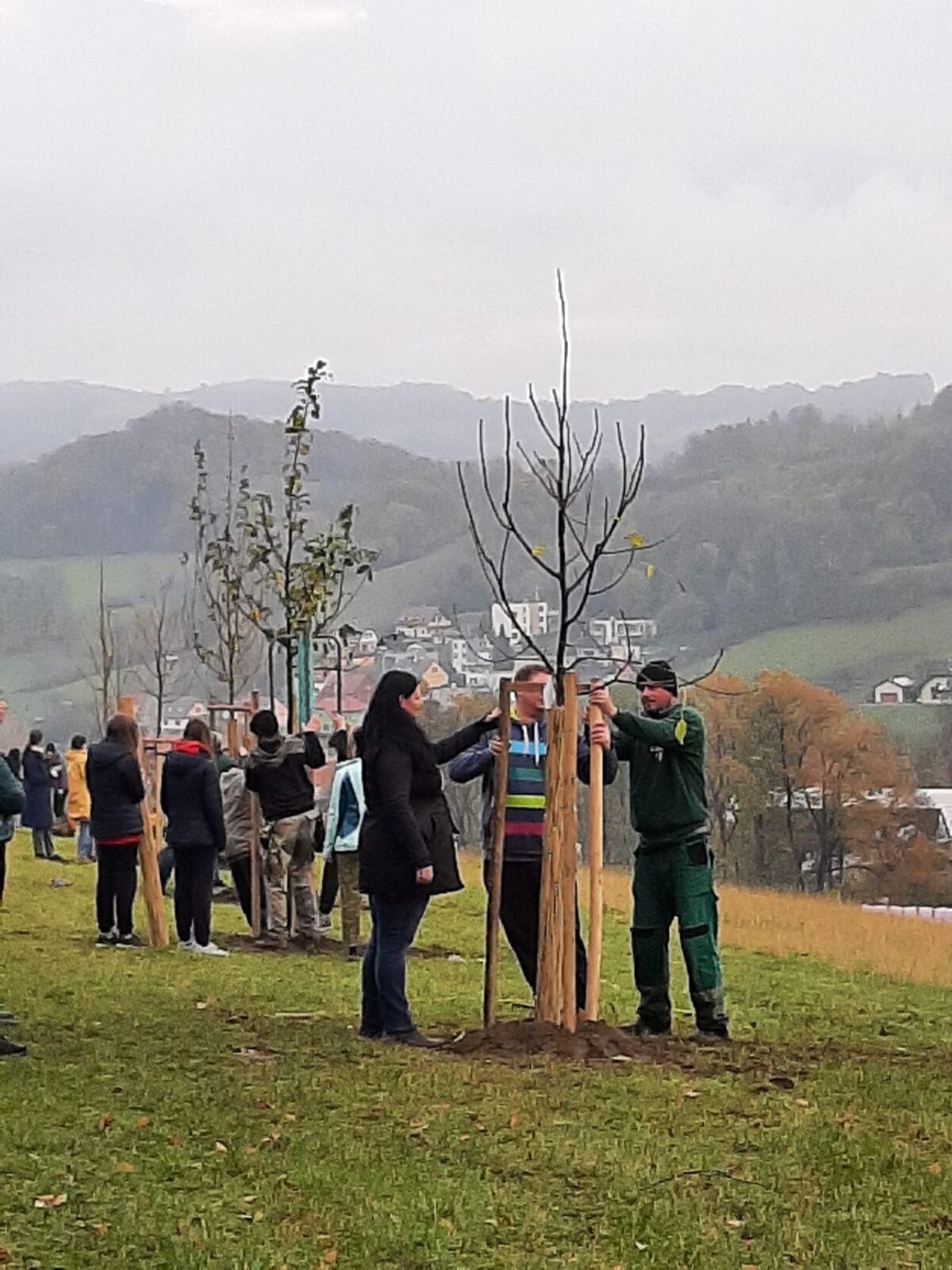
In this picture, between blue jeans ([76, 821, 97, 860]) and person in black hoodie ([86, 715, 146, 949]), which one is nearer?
person in black hoodie ([86, 715, 146, 949])

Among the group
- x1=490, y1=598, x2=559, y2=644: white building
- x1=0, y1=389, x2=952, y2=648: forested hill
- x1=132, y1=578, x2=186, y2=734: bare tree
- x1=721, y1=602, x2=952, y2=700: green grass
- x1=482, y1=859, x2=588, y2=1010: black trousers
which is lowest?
x1=482, y1=859, x2=588, y2=1010: black trousers

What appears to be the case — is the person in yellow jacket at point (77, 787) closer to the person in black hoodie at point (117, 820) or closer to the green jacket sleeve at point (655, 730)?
the person in black hoodie at point (117, 820)

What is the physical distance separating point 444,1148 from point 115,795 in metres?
8.80

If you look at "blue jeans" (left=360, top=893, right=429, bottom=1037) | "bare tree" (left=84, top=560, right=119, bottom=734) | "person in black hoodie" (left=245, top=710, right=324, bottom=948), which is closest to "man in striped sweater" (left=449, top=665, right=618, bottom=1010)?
"blue jeans" (left=360, top=893, right=429, bottom=1037)

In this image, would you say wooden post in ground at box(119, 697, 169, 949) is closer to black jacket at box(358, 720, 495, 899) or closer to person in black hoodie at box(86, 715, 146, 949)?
person in black hoodie at box(86, 715, 146, 949)

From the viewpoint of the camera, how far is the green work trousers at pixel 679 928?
10.4 meters

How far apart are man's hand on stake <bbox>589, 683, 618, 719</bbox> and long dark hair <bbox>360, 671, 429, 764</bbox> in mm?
962

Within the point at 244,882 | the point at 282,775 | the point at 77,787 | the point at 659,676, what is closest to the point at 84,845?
the point at 77,787

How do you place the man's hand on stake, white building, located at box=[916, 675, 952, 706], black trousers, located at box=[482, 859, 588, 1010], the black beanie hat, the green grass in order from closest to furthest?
1. the man's hand on stake
2. the black beanie hat
3. black trousers, located at box=[482, 859, 588, 1010]
4. white building, located at box=[916, 675, 952, 706]
5. the green grass

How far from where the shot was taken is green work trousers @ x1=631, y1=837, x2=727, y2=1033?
10383mm

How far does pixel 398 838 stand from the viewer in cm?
1016

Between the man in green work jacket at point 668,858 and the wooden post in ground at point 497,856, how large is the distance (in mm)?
599

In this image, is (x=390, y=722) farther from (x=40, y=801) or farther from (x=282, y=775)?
(x=40, y=801)

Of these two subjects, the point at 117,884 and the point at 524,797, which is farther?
the point at 117,884
